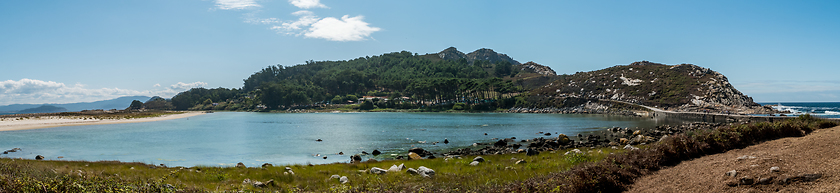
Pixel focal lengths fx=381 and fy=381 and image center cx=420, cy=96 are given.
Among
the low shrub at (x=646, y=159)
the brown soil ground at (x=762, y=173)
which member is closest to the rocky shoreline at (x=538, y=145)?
the low shrub at (x=646, y=159)

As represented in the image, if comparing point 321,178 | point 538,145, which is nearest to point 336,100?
point 538,145

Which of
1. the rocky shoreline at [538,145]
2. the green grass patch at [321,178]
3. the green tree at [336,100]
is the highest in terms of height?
the green tree at [336,100]

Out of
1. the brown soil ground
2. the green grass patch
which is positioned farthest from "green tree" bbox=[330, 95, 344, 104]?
the brown soil ground

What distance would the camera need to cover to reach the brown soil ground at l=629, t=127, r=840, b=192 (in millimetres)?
7188

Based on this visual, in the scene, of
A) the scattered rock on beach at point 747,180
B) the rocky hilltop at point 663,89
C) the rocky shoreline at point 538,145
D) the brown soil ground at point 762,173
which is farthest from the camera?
the rocky hilltop at point 663,89

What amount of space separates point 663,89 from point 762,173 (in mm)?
119990

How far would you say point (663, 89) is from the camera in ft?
361

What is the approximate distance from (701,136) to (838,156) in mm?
4882

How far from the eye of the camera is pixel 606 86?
131 m

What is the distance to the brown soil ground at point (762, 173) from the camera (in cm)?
719

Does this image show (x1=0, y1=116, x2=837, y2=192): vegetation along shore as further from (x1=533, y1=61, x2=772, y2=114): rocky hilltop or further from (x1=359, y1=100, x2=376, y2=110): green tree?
(x1=359, y1=100, x2=376, y2=110): green tree

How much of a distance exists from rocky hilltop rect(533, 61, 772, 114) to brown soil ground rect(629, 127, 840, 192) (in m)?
80.2

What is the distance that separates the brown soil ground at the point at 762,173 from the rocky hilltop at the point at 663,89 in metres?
80.2

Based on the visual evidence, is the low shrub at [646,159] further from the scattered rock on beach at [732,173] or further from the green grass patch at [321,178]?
the green grass patch at [321,178]
